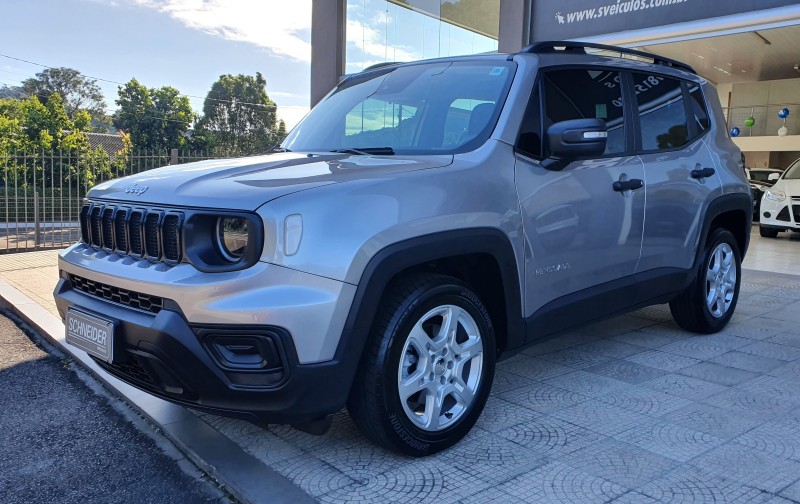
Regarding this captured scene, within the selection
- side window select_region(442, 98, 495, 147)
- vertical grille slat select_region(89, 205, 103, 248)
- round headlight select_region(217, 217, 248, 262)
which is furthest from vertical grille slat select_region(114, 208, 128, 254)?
side window select_region(442, 98, 495, 147)

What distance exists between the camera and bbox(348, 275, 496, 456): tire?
264cm

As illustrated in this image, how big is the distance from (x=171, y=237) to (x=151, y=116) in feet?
180

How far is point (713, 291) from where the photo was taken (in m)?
4.95

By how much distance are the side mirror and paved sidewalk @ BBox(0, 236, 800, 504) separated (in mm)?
1373

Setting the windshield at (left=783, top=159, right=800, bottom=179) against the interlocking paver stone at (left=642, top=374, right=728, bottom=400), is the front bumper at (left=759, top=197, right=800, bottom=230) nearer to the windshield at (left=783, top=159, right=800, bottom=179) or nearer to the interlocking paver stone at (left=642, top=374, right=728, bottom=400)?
the windshield at (left=783, top=159, right=800, bottom=179)

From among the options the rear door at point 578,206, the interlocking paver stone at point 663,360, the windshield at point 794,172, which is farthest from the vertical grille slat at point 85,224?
the windshield at point 794,172

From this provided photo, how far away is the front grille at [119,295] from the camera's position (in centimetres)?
256

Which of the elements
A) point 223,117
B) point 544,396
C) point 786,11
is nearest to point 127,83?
point 223,117

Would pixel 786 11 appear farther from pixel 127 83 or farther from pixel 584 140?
pixel 127 83

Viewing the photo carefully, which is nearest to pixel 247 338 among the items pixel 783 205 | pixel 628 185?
pixel 628 185

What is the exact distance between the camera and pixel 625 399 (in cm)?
363

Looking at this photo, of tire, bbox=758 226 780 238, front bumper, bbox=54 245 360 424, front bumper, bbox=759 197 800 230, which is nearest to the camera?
front bumper, bbox=54 245 360 424

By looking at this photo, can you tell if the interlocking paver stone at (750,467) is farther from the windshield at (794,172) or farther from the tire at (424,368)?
the windshield at (794,172)

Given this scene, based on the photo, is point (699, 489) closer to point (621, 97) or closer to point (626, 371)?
point (626, 371)
